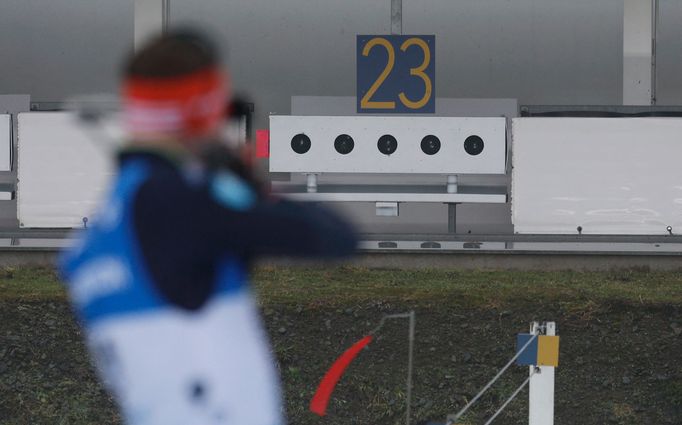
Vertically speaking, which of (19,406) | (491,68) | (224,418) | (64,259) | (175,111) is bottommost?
(19,406)

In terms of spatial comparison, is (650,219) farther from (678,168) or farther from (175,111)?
(175,111)

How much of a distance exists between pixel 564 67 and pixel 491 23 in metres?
1.25

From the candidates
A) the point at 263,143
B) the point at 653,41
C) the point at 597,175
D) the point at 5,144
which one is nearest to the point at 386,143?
the point at 263,143

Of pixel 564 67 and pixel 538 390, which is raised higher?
pixel 564 67

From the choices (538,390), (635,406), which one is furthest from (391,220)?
(538,390)

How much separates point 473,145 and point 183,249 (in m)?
16.2

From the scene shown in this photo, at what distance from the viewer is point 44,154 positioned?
58.3 ft

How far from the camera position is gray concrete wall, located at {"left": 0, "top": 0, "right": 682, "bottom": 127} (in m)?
20.1

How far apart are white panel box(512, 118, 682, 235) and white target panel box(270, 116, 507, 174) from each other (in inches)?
16.8

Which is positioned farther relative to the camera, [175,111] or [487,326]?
[487,326]

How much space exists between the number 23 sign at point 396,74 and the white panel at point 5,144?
461cm

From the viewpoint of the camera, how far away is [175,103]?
167cm

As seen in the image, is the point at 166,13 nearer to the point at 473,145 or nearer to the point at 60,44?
the point at 60,44

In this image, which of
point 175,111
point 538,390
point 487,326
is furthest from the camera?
point 487,326
